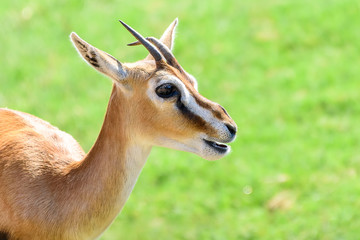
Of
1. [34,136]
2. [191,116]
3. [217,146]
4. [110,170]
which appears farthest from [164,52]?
[34,136]

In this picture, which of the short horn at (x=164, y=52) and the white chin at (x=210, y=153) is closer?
the white chin at (x=210, y=153)

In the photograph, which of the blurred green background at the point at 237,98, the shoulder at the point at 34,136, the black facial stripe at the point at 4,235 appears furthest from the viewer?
the blurred green background at the point at 237,98

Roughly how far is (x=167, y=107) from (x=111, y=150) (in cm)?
56

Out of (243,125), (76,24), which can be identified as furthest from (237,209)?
(76,24)

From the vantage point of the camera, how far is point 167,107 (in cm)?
585

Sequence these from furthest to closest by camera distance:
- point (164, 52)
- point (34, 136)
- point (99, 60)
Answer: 1. point (34, 136)
2. point (164, 52)
3. point (99, 60)

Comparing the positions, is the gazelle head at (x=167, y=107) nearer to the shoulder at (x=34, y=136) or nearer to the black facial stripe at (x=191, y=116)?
the black facial stripe at (x=191, y=116)

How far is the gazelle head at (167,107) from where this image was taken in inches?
228

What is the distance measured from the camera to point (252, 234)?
10.8 m

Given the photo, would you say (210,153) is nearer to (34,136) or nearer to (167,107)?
(167,107)

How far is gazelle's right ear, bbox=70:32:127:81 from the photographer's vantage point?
5.60m

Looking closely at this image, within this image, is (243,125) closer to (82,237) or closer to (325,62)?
(325,62)

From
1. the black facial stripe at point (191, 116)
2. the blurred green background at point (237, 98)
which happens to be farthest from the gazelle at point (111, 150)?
the blurred green background at point (237, 98)

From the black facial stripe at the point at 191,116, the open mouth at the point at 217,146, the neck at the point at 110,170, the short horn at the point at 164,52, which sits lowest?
the neck at the point at 110,170
